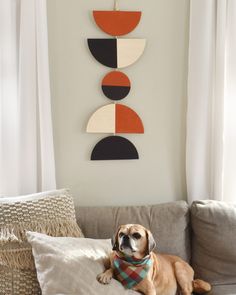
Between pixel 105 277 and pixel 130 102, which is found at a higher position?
pixel 130 102

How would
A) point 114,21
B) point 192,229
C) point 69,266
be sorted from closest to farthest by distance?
point 69,266
point 192,229
point 114,21

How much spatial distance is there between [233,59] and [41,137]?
1176mm

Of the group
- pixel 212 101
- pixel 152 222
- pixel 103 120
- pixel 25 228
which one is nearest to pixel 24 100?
pixel 103 120

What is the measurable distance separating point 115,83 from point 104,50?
196mm

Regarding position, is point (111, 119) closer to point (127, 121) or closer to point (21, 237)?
point (127, 121)

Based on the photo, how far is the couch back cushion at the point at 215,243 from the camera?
89.3 inches

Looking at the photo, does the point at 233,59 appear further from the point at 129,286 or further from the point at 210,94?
the point at 129,286

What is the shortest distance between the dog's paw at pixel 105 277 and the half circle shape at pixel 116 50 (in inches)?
46.3

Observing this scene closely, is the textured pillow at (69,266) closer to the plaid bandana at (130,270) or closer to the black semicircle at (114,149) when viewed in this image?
the plaid bandana at (130,270)

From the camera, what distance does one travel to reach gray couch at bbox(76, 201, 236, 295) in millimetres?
2271

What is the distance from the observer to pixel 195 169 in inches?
101

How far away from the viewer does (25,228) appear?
2.10 m

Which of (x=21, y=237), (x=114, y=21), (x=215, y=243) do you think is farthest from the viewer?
(x=114, y=21)

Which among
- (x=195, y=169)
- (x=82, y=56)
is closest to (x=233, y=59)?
(x=195, y=169)
